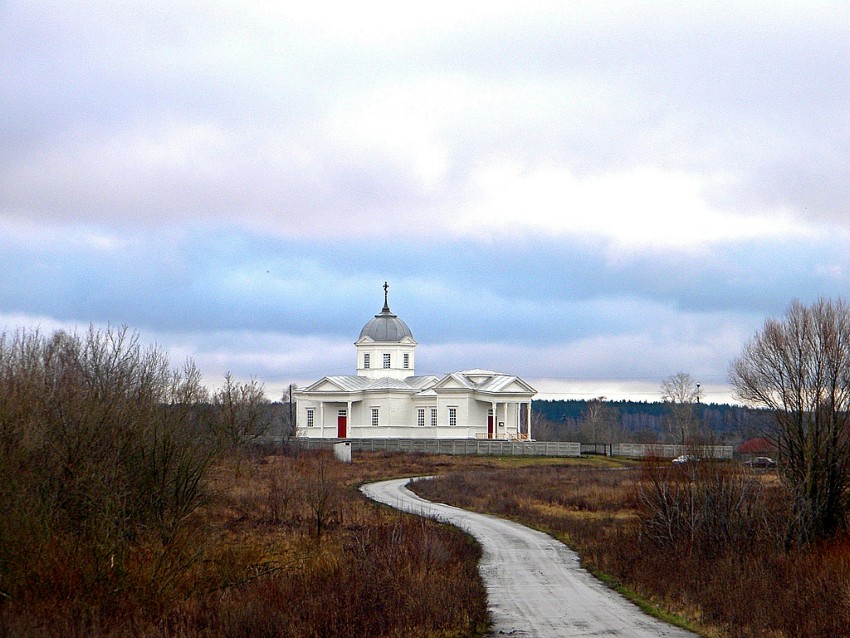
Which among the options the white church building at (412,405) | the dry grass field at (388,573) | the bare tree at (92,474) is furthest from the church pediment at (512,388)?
the bare tree at (92,474)

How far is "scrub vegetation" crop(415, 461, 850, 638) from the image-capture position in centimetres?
1487

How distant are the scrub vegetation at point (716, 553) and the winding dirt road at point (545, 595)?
24.3 inches

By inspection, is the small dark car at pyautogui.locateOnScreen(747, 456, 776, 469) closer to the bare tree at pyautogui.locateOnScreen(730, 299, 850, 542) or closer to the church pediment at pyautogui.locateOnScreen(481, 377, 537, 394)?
the bare tree at pyautogui.locateOnScreen(730, 299, 850, 542)

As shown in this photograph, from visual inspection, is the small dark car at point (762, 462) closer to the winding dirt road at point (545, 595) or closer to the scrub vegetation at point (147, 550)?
the winding dirt road at point (545, 595)

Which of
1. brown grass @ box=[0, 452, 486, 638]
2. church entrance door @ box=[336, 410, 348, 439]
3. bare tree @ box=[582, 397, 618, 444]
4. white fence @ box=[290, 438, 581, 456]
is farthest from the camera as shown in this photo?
bare tree @ box=[582, 397, 618, 444]

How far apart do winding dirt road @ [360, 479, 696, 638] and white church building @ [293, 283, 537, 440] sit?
48.9m

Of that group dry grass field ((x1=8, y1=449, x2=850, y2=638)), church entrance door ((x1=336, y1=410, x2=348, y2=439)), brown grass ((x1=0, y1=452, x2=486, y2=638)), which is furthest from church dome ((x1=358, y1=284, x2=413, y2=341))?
brown grass ((x1=0, y1=452, x2=486, y2=638))

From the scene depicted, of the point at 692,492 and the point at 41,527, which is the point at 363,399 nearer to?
the point at 692,492

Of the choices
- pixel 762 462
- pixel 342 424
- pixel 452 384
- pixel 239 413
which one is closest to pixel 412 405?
pixel 452 384

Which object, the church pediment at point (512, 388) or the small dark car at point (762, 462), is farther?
the church pediment at point (512, 388)

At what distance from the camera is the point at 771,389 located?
2612cm

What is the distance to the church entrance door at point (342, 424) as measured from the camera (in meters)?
80.5

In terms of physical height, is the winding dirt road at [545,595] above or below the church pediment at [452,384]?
below

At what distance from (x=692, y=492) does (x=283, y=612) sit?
12.4m
